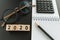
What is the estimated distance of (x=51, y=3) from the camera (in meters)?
0.83

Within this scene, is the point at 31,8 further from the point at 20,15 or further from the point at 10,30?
the point at 10,30

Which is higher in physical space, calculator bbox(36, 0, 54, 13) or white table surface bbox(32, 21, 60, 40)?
calculator bbox(36, 0, 54, 13)

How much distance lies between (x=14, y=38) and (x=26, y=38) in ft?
0.23

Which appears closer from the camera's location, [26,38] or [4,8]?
[26,38]

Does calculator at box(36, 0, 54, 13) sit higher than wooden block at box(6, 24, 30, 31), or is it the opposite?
calculator at box(36, 0, 54, 13)

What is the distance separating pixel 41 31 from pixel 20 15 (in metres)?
0.20

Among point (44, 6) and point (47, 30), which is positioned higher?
point (44, 6)

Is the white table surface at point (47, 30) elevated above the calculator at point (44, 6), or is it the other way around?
the calculator at point (44, 6)

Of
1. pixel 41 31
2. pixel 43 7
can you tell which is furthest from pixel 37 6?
pixel 41 31

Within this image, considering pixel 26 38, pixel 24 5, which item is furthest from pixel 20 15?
pixel 26 38

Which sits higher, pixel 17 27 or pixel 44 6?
pixel 44 6

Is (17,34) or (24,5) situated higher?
(24,5)

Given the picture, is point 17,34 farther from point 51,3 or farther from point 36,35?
point 51,3

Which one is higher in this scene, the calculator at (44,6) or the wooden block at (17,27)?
the calculator at (44,6)
